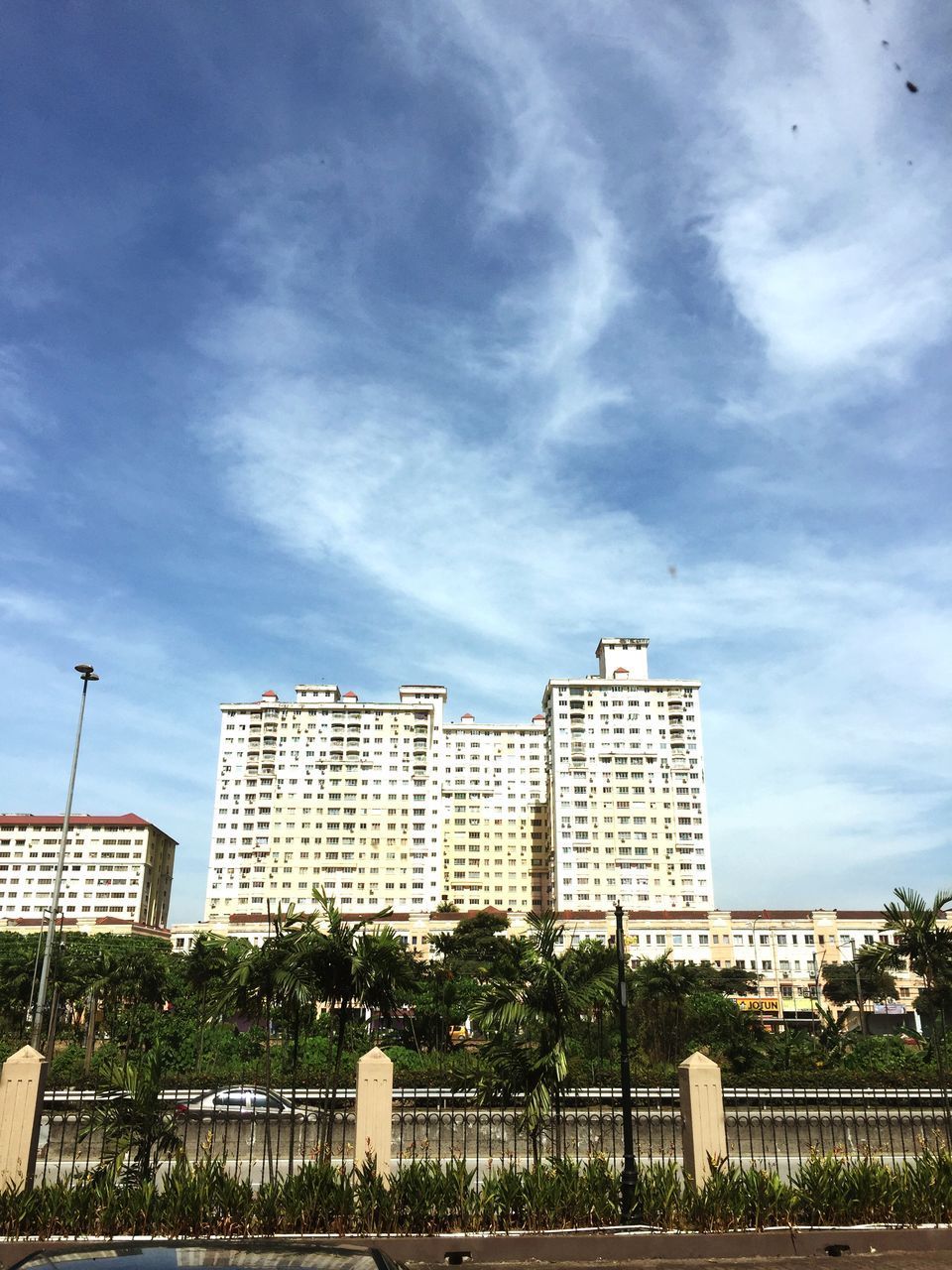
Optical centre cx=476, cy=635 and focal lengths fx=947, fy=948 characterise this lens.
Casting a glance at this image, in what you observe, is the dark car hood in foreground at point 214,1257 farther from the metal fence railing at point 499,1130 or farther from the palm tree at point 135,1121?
the metal fence railing at point 499,1130

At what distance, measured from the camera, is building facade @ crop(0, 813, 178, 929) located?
433 feet

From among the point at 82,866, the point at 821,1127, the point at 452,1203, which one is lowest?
the point at 821,1127

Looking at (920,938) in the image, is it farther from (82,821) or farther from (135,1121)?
(82,821)

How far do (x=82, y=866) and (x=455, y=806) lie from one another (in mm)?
52974

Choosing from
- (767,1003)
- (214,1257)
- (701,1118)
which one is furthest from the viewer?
(767,1003)

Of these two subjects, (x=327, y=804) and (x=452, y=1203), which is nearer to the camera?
(x=452, y=1203)

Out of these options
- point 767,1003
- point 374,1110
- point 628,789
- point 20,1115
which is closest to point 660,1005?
point 374,1110

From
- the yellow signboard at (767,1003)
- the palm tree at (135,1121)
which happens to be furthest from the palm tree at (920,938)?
the yellow signboard at (767,1003)

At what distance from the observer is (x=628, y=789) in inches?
4820

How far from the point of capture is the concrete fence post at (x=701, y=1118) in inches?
523

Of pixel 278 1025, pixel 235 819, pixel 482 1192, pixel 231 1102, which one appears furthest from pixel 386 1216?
pixel 235 819

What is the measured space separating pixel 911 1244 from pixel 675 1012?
111ft

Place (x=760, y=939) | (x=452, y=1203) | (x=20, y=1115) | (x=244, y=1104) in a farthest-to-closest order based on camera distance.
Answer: (x=760, y=939)
(x=244, y=1104)
(x=20, y=1115)
(x=452, y=1203)

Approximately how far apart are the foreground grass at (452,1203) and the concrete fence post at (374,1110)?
824 mm
